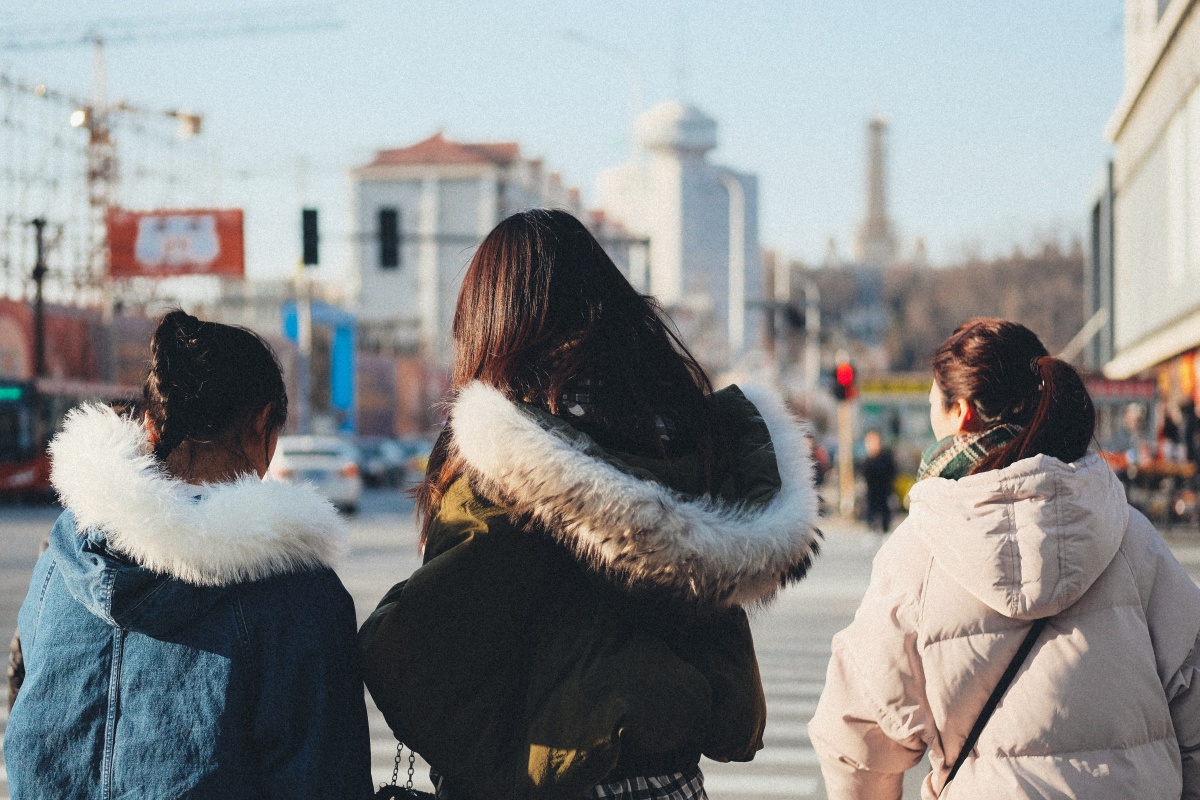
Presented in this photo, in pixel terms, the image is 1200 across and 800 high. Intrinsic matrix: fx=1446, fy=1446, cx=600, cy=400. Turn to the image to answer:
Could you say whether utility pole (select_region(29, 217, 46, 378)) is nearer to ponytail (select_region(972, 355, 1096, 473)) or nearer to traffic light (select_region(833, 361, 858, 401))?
traffic light (select_region(833, 361, 858, 401))

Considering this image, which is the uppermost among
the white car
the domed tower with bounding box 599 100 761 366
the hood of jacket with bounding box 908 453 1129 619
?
the domed tower with bounding box 599 100 761 366

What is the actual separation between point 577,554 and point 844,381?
25515 mm

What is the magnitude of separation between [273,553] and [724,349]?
312 feet

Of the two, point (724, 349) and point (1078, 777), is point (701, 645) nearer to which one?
point (1078, 777)

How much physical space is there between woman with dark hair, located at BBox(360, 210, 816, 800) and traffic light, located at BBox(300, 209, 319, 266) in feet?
76.3

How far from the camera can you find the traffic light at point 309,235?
25203 mm

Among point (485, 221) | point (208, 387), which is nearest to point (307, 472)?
point (208, 387)

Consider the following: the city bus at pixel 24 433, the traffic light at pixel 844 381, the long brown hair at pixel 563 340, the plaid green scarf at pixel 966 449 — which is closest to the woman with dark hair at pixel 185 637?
the long brown hair at pixel 563 340

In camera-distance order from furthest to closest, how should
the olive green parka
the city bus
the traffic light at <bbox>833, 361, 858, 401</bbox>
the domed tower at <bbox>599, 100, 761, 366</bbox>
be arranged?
1. the domed tower at <bbox>599, 100, 761, 366</bbox>
2. the city bus
3. the traffic light at <bbox>833, 361, 858, 401</bbox>
4. the olive green parka

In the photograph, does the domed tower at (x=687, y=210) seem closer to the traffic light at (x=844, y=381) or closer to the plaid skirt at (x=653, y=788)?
the traffic light at (x=844, y=381)

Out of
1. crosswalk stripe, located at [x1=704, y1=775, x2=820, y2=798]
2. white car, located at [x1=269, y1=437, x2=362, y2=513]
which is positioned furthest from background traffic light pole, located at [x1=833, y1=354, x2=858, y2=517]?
crosswalk stripe, located at [x1=704, y1=775, x2=820, y2=798]

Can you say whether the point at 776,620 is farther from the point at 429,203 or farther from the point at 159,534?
the point at 429,203

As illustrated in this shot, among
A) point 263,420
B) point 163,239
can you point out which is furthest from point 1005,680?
point 163,239

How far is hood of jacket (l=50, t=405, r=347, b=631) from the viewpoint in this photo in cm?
237
